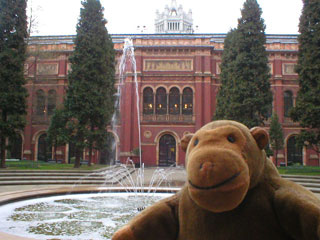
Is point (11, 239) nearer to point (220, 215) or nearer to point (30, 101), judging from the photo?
point (220, 215)

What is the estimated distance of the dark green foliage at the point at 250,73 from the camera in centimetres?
2016

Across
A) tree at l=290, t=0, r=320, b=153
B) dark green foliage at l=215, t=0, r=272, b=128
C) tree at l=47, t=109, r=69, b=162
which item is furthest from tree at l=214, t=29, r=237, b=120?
tree at l=47, t=109, r=69, b=162

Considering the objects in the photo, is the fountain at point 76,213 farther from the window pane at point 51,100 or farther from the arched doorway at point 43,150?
the window pane at point 51,100

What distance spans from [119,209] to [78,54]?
50.5 ft

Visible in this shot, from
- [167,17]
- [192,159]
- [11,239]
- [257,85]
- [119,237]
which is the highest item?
[167,17]

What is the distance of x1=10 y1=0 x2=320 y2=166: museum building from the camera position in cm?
2944

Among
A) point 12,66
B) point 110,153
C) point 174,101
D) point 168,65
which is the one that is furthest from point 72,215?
point 168,65

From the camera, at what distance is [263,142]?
2.22 m

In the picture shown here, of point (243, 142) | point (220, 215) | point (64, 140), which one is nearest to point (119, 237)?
point (220, 215)

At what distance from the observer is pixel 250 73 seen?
20516 mm

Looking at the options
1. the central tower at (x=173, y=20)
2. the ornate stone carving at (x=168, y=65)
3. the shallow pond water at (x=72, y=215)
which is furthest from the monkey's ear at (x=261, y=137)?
the central tower at (x=173, y=20)

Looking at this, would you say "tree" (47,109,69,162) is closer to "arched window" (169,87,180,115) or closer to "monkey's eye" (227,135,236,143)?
"arched window" (169,87,180,115)

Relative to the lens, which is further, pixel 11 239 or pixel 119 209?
pixel 119 209

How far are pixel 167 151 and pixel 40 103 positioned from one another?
14802 millimetres
